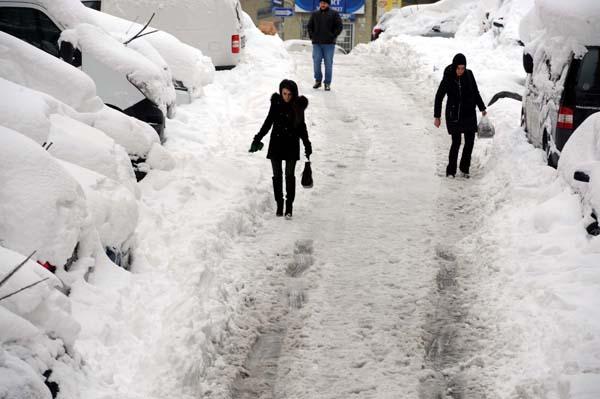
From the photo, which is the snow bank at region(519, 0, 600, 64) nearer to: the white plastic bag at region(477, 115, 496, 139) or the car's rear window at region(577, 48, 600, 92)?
the car's rear window at region(577, 48, 600, 92)

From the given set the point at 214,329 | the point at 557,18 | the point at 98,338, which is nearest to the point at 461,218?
the point at 557,18

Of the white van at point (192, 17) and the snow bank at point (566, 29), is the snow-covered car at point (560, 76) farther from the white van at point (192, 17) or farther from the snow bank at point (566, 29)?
the white van at point (192, 17)

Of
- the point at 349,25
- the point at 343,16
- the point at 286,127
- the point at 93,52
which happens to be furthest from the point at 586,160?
the point at 349,25

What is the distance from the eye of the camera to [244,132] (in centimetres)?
1309

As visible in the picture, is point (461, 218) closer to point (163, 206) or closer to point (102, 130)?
point (163, 206)

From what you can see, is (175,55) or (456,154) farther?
(175,55)

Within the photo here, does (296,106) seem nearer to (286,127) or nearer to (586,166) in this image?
(286,127)

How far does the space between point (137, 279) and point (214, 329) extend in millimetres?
986

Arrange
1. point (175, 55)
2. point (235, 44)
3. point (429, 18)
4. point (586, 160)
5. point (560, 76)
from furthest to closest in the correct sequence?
point (429, 18) → point (235, 44) → point (175, 55) → point (560, 76) → point (586, 160)

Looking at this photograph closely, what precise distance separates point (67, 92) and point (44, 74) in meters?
0.30

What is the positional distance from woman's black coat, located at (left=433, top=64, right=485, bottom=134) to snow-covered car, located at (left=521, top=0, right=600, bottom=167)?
0.92 metres

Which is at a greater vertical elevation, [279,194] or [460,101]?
[460,101]

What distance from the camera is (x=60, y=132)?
738cm

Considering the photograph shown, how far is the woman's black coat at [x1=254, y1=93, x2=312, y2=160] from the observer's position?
9.39 meters
